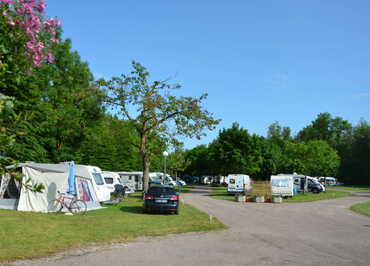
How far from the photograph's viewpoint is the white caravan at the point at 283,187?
1414 inches

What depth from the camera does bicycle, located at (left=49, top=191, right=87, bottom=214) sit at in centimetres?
1770

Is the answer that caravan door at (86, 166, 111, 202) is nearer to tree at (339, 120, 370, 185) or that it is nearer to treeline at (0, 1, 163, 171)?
treeline at (0, 1, 163, 171)

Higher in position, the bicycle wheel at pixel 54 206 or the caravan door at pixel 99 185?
the caravan door at pixel 99 185

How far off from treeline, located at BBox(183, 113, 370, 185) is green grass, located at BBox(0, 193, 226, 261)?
113 feet

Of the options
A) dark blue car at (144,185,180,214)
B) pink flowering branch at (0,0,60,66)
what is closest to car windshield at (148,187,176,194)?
dark blue car at (144,185,180,214)

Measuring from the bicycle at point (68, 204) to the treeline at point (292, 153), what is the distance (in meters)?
34.6

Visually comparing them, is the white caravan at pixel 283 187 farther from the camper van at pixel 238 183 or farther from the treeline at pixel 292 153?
the treeline at pixel 292 153

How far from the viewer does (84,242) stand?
1085 cm

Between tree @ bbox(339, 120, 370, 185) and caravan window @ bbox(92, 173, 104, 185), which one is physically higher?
tree @ bbox(339, 120, 370, 185)

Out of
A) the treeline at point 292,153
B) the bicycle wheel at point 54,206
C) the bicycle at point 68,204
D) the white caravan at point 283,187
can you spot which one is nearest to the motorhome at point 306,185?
the treeline at point 292,153

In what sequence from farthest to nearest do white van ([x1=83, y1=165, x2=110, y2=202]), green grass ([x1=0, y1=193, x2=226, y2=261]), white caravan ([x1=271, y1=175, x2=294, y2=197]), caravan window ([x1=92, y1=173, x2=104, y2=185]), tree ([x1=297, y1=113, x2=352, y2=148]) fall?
tree ([x1=297, y1=113, x2=352, y2=148]) < white caravan ([x1=271, y1=175, x2=294, y2=197]) < caravan window ([x1=92, y1=173, x2=104, y2=185]) < white van ([x1=83, y1=165, x2=110, y2=202]) < green grass ([x1=0, y1=193, x2=226, y2=261])

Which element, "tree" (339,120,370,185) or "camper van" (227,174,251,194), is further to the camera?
"tree" (339,120,370,185)

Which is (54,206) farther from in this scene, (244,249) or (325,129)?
(325,129)

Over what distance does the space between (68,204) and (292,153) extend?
38751mm
